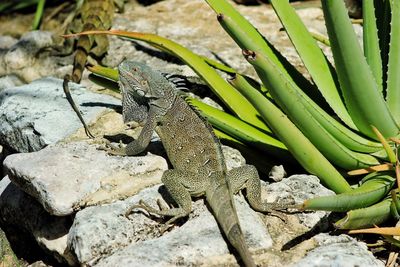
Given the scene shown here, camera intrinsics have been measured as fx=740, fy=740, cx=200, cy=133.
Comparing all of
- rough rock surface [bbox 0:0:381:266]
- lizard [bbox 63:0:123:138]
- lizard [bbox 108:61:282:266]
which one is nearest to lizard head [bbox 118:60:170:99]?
lizard [bbox 108:61:282:266]

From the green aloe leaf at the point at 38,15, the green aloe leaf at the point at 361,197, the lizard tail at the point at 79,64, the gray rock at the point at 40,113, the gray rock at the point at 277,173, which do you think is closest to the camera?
the green aloe leaf at the point at 361,197

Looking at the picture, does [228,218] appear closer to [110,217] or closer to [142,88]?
[110,217]

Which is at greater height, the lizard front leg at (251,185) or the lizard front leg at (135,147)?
the lizard front leg at (251,185)

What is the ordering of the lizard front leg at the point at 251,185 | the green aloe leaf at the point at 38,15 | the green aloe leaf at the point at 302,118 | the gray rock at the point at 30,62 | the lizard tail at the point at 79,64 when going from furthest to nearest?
the green aloe leaf at the point at 38,15, the gray rock at the point at 30,62, the lizard tail at the point at 79,64, the lizard front leg at the point at 251,185, the green aloe leaf at the point at 302,118

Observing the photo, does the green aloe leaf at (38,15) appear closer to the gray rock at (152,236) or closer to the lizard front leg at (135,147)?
the lizard front leg at (135,147)

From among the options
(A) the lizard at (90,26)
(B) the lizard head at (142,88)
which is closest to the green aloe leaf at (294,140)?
(B) the lizard head at (142,88)

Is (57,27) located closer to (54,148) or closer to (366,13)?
(54,148)

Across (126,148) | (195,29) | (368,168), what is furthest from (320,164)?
→ (195,29)
